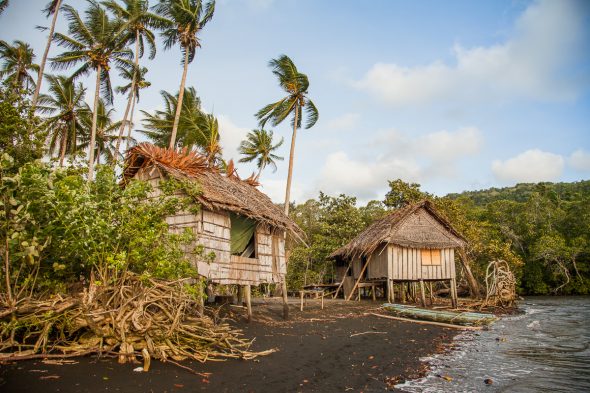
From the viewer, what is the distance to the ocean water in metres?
6.84

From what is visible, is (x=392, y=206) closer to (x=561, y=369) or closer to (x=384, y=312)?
(x=384, y=312)

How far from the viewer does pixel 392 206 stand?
1188 inches

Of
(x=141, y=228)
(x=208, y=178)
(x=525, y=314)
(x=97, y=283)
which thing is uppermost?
(x=208, y=178)

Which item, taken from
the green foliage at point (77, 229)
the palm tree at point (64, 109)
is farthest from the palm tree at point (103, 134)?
the green foliage at point (77, 229)

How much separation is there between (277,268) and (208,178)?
3915mm

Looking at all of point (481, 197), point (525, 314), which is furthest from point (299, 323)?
point (481, 197)

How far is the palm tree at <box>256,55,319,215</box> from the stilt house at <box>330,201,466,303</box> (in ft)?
18.5

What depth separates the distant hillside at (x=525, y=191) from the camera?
47344mm

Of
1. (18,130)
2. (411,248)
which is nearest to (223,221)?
(18,130)

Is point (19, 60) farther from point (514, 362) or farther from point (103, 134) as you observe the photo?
point (514, 362)

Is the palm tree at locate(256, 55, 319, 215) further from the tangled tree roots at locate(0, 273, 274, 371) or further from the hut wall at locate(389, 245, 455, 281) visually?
the tangled tree roots at locate(0, 273, 274, 371)

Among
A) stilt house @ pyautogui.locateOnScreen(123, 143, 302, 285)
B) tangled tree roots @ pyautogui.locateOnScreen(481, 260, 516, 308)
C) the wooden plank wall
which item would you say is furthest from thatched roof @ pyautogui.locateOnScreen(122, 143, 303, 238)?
tangled tree roots @ pyautogui.locateOnScreen(481, 260, 516, 308)

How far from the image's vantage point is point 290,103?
23.8 meters

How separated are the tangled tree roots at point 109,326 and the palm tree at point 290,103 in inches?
631
